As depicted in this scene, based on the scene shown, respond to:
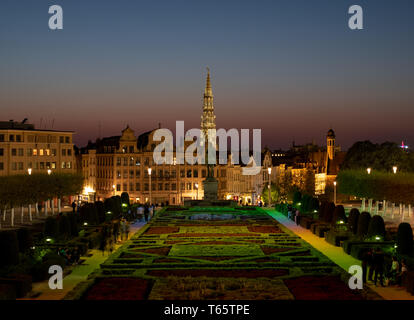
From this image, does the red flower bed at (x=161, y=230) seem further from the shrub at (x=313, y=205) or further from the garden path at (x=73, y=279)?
the shrub at (x=313, y=205)

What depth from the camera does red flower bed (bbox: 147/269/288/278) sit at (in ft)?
85.6

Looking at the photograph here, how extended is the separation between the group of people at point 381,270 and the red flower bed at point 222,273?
356 cm

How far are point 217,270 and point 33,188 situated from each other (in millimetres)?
36882

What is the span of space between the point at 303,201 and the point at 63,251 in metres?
33.9

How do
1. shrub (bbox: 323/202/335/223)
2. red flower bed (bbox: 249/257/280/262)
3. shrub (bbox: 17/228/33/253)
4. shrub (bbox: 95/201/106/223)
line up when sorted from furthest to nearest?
shrub (bbox: 95/201/106/223) → shrub (bbox: 323/202/335/223) → shrub (bbox: 17/228/33/253) → red flower bed (bbox: 249/257/280/262)

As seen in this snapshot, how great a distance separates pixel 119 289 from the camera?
23.3 meters

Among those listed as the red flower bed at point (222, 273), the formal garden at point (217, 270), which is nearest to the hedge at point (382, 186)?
the formal garden at point (217, 270)

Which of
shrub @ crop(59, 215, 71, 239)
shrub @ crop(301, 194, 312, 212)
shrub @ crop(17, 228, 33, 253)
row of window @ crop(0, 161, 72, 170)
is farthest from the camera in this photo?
row of window @ crop(0, 161, 72, 170)

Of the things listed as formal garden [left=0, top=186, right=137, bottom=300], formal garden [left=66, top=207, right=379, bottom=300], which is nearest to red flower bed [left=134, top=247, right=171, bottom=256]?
formal garden [left=66, top=207, right=379, bottom=300]

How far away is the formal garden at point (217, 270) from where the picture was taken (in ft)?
73.8

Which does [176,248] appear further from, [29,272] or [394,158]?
[394,158]

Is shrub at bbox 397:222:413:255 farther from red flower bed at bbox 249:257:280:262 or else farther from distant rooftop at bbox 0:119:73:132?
distant rooftop at bbox 0:119:73:132
